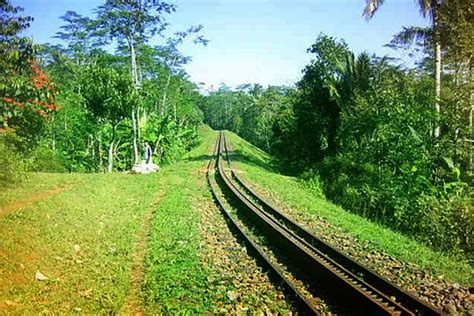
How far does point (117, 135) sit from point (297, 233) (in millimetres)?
19195

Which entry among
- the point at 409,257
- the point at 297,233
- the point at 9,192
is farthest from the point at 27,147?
the point at 409,257

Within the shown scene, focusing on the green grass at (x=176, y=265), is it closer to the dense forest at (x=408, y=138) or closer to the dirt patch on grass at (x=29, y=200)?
the dirt patch on grass at (x=29, y=200)

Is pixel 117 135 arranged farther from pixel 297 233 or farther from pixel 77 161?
pixel 297 233

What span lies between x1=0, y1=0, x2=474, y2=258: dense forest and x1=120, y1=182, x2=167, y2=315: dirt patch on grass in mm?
3274

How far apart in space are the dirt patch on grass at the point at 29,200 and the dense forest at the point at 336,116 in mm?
855

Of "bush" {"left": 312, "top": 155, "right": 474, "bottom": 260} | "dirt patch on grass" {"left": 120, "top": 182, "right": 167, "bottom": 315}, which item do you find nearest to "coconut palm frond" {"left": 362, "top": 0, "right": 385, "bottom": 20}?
"bush" {"left": 312, "top": 155, "right": 474, "bottom": 260}

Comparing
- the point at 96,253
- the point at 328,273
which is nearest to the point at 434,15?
the point at 328,273

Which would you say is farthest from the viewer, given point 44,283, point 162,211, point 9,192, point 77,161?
point 77,161

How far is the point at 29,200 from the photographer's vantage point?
10055mm

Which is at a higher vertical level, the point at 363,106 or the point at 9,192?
the point at 363,106

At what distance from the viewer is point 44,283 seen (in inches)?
234

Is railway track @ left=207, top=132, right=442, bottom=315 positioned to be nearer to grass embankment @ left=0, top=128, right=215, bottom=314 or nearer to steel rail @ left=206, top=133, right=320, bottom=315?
steel rail @ left=206, top=133, right=320, bottom=315

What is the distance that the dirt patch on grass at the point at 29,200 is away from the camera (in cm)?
873

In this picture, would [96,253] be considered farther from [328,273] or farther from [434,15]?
[434,15]
